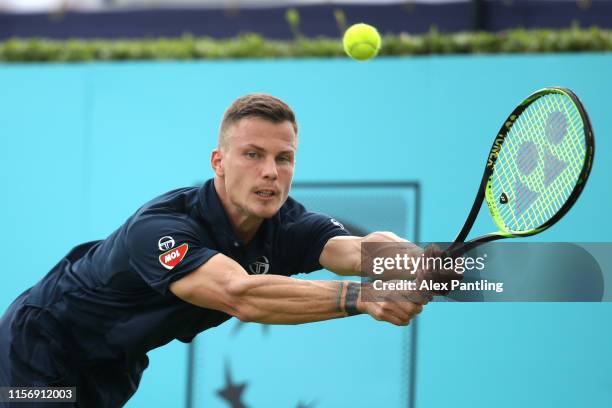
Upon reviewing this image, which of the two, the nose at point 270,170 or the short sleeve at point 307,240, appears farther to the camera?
the short sleeve at point 307,240

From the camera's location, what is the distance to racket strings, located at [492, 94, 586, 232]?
3607 millimetres

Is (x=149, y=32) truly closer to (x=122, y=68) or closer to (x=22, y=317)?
(x=122, y=68)

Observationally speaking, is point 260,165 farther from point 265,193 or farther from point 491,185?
point 491,185

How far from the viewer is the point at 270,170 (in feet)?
11.7

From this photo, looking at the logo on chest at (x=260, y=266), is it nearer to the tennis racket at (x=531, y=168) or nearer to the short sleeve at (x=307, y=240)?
the short sleeve at (x=307, y=240)

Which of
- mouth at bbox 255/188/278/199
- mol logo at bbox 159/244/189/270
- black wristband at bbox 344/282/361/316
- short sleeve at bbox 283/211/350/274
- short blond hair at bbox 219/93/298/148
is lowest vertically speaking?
black wristband at bbox 344/282/361/316

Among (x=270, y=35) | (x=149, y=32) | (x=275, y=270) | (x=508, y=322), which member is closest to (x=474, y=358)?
(x=508, y=322)

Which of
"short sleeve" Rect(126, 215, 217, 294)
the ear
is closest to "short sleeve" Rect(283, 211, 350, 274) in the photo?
the ear

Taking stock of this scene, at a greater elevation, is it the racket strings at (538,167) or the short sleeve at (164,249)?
the racket strings at (538,167)

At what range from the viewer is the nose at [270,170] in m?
3.56

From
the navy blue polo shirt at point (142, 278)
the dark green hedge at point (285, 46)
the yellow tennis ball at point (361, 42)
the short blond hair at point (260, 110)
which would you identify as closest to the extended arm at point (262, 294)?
the navy blue polo shirt at point (142, 278)

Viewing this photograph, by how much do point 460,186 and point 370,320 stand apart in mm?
1037

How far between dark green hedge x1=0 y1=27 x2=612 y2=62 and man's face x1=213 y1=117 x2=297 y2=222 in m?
2.98

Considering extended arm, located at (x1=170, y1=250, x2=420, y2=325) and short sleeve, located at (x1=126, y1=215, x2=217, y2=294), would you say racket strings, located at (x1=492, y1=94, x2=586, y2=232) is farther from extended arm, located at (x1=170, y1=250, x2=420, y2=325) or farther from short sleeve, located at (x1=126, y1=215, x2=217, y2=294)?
short sleeve, located at (x1=126, y1=215, x2=217, y2=294)
